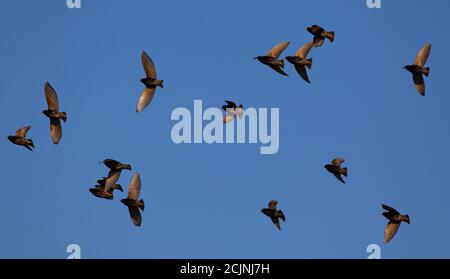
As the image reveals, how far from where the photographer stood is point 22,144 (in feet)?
→ 124

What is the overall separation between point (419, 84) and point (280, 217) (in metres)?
5.75

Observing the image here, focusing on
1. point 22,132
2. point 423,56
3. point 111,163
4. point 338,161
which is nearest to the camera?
point 111,163

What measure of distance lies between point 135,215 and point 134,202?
445mm

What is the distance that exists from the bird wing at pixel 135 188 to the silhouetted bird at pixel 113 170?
492 millimetres

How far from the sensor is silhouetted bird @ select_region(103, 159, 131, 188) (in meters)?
37.0

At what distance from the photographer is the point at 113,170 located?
→ 37.2 metres

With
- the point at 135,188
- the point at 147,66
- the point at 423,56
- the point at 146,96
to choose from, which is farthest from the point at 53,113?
the point at 423,56

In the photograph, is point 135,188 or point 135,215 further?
point 135,188

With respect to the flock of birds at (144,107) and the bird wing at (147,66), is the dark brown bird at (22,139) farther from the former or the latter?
the bird wing at (147,66)

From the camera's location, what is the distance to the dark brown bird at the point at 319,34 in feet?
125

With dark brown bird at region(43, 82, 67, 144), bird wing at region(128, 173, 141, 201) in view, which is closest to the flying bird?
bird wing at region(128, 173, 141, 201)

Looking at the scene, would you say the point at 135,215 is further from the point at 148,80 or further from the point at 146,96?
the point at 148,80

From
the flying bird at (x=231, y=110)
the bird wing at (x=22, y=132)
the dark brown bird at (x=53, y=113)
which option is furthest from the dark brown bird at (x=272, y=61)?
the bird wing at (x=22, y=132)
